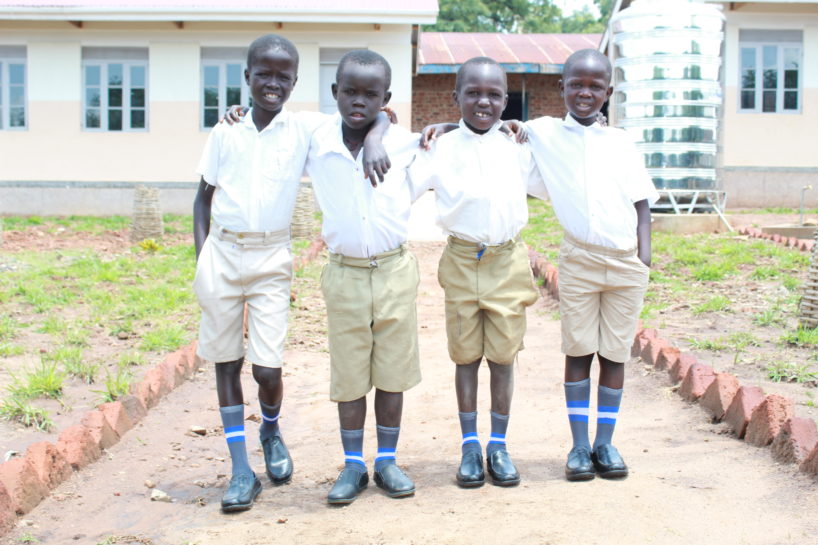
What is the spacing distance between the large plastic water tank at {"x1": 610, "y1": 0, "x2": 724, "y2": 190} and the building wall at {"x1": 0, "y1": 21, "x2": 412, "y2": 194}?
4816 millimetres

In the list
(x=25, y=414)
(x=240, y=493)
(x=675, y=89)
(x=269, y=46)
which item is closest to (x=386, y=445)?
(x=240, y=493)

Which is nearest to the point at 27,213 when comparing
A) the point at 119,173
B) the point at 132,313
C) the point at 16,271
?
the point at 119,173

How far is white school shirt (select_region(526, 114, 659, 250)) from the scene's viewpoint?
3.69 m

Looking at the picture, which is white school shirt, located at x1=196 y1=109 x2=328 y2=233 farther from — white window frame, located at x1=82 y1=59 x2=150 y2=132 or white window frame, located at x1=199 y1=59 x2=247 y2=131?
white window frame, located at x1=82 y1=59 x2=150 y2=132

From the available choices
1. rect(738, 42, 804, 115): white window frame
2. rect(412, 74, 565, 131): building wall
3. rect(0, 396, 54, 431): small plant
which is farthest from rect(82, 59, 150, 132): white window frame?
rect(0, 396, 54, 431): small plant

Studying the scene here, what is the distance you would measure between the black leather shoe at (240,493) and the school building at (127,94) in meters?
12.2

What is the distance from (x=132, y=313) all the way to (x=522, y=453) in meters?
3.84

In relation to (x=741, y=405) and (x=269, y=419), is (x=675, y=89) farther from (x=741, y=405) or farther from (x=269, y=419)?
(x=269, y=419)

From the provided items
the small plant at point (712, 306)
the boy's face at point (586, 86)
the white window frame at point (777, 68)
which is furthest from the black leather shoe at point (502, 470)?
the white window frame at point (777, 68)

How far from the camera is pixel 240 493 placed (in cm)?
342

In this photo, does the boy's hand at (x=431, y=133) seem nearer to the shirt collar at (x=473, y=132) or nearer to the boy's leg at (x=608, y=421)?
the shirt collar at (x=473, y=132)

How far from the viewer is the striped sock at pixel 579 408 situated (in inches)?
147

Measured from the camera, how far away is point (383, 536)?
3064 millimetres

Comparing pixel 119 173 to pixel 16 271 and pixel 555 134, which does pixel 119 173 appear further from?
pixel 555 134
